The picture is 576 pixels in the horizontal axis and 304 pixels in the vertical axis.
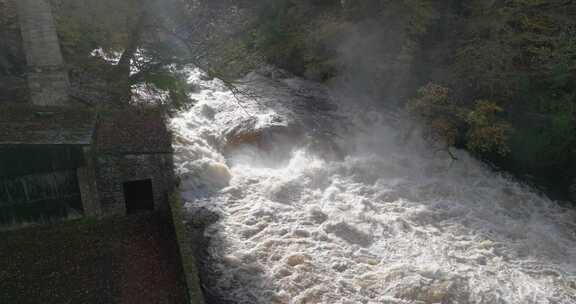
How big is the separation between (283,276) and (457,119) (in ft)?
29.6

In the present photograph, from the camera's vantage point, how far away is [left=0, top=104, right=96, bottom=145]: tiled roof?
273 inches

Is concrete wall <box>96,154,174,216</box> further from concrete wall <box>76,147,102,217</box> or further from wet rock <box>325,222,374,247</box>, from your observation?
wet rock <box>325,222,374,247</box>

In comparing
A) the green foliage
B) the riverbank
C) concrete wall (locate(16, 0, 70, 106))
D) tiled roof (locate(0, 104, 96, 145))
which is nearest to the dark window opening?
the riverbank

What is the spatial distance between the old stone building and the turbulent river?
2.65 meters

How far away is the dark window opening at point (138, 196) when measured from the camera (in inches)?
332

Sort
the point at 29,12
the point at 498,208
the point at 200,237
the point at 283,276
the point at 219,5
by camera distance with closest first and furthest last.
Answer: the point at 283,276 → the point at 200,237 → the point at 29,12 → the point at 498,208 → the point at 219,5

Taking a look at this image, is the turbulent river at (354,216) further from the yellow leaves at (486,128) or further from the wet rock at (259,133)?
the yellow leaves at (486,128)

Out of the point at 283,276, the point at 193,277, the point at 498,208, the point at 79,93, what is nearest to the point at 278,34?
the point at 79,93

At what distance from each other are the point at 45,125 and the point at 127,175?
187 centimetres

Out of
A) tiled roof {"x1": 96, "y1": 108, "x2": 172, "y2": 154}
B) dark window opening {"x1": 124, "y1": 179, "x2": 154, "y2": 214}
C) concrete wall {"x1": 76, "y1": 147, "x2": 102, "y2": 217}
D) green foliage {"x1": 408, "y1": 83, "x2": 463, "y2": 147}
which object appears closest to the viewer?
concrete wall {"x1": 76, "y1": 147, "x2": 102, "y2": 217}

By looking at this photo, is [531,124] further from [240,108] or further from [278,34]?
[278,34]

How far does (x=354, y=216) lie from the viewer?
1081cm

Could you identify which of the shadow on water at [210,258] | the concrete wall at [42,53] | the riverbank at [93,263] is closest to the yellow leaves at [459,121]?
the shadow on water at [210,258]

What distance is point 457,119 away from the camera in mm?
13836
